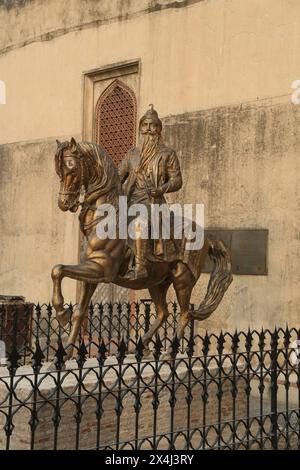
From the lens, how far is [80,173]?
6410 mm

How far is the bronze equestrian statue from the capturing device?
6.37 m

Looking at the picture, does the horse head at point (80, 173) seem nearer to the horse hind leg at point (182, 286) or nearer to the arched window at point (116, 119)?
the horse hind leg at point (182, 286)

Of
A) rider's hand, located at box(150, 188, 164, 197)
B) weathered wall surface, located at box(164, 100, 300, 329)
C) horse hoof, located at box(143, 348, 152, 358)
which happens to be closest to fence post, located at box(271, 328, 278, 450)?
horse hoof, located at box(143, 348, 152, 358)

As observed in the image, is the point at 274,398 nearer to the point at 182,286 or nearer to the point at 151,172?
the point at 182,286

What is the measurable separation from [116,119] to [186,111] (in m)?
2.16

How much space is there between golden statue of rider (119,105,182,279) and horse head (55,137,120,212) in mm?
423

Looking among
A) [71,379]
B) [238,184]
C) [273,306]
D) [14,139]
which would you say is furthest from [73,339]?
[14,139]

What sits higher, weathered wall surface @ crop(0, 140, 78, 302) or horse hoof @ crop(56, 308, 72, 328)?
weathered wall surface @ crop(0, 140, 78, 302)

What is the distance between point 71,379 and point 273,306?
528 cm

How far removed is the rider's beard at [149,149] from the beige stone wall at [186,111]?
12.6 ft

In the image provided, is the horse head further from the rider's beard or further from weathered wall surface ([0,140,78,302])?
weathered wall surface ([0,140,78,302])

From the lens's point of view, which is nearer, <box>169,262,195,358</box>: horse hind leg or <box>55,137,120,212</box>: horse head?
<box>55,137,120,212</box>: horse head

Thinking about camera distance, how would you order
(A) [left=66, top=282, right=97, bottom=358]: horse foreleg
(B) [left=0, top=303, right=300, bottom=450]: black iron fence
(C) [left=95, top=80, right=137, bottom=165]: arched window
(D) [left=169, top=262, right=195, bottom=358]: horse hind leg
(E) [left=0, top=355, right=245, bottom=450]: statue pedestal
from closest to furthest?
(B) [left=0, top=303, right=300, bottom=450]: black iron fence
(E) [left=0, top=355, right=245, bottom=450]: statue pedestal
(A) [left=66, top=282, right=97, bottom=358]: horse foreleg
(D) [left=169, top=262, right=195, bottom=358]: horse hind leg
(C) [left=95, top=80, right=137, bottom=165]: arched window

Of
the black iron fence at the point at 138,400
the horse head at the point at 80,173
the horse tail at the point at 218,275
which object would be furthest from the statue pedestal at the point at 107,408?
the horse head at the point at 80,173
